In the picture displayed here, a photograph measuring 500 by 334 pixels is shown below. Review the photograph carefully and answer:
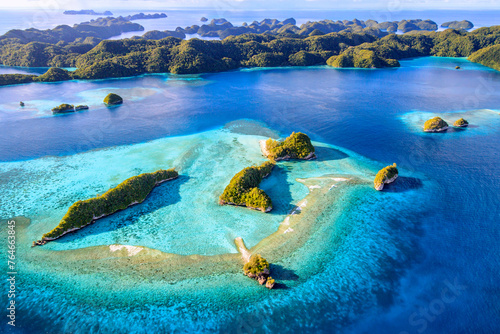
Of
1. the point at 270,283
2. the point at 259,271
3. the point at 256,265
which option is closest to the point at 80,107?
the point at 256,265

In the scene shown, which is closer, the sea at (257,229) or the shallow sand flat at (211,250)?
the sea at (257,229)

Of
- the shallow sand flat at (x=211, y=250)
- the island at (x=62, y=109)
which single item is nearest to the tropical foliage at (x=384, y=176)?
the shallow sand flat at (x=211, y=250)

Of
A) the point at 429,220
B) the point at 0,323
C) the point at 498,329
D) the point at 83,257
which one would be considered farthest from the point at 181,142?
the point at 498,329

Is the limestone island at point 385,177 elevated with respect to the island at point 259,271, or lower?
elevated

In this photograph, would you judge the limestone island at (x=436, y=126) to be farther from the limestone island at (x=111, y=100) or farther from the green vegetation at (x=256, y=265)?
the limestone island at (x=111, y=100)

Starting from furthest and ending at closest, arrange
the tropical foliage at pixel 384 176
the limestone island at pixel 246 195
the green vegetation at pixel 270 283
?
the tropical foliage at pixel 384 176
the limestone island at pixel 246 195
the green vegetation at pixel 270 283

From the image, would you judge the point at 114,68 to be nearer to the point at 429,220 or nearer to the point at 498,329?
the point at 429,220

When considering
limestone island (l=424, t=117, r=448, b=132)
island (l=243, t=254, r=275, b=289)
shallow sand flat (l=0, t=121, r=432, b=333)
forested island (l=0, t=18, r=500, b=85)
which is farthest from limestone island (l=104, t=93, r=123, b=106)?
limestone island (l=424, t=117, r=448, b=132)

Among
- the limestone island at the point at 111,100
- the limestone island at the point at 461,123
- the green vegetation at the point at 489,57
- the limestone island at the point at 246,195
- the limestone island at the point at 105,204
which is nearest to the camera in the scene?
the limestone island at the point at 105,204
